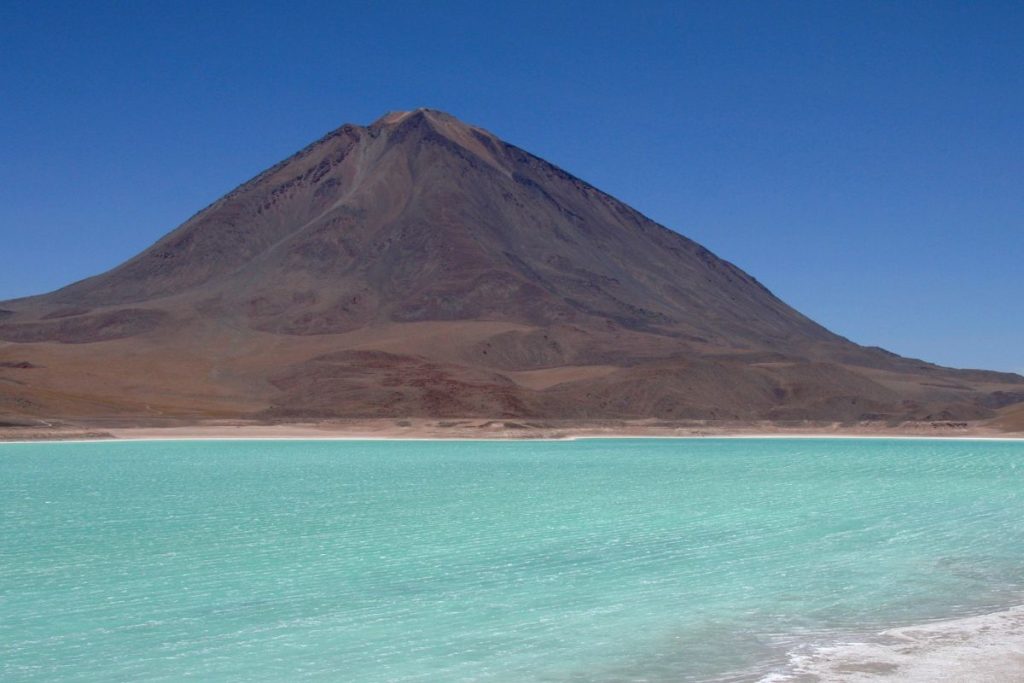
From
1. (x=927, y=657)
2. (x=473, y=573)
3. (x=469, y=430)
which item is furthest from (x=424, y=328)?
(x=927, y=657)

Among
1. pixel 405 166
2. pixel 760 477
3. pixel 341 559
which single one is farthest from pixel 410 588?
pixel 405 166

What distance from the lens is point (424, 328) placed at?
14025 cm

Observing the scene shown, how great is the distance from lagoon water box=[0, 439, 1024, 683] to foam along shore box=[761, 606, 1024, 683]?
1.44ft

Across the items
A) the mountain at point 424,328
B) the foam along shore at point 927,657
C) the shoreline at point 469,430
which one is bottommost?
the foam along shore at point 927,657

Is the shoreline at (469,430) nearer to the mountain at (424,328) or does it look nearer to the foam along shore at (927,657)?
the mountain at (424,328)

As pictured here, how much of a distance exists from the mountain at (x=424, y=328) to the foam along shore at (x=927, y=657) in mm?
72895

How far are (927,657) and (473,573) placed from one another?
7.99 meters

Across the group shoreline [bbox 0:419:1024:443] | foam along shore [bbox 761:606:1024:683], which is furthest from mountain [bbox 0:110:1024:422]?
foam along shore [bbox 761:606:1024:683]

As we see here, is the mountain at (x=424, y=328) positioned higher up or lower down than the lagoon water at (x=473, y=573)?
higher up

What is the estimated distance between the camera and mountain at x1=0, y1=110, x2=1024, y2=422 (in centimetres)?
10456

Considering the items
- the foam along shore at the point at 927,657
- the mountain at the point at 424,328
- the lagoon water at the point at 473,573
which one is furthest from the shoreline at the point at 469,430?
the foam along shore at the point at 927,657

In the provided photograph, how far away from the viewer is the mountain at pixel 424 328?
105 m

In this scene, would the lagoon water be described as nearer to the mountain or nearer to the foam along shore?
the foam along shore

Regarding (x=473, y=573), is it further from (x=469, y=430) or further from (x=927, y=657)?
(x=469, y=430)
